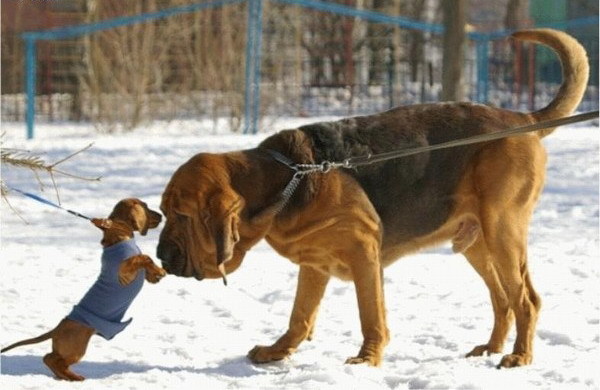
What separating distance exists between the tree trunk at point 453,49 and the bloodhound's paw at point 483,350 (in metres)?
12.0

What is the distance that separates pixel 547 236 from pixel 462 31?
27.5ft

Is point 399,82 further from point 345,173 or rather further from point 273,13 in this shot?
point 345,173

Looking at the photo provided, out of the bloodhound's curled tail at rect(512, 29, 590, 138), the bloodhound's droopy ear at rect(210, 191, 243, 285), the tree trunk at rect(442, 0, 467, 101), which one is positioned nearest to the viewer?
the bloodhound's droopy ear at rect(210, 191, 243, 285)

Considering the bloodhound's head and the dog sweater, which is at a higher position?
the bloodhound's head

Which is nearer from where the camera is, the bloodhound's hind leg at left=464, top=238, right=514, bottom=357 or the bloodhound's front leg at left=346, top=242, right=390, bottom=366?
the bloodhound's front leg at left=346, top=242, right=390, bottom=366

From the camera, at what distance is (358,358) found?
5.73m

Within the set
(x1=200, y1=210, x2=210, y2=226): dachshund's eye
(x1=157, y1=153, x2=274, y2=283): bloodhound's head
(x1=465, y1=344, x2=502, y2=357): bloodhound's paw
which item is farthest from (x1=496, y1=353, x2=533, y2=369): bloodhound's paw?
(x1=200, y1=210, x2=210, y2=226): dachshund's eye

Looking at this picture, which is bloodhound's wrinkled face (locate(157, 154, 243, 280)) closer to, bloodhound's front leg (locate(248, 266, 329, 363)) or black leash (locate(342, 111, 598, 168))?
black leash (locate(342, 111, 598, 168))

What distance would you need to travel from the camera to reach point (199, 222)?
5.39 m

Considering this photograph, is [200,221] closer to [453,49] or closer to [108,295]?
[108,295]

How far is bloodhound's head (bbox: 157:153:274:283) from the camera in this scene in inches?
211

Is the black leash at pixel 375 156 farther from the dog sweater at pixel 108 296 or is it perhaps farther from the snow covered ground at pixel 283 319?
the snow covered ground at pixel 283 319

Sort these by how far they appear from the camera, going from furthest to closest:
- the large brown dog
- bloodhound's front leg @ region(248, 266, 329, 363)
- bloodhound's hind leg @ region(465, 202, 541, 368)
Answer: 1. bloodhound's front leg @ region(248, 266, 329, 363)
2. bloodhound's hind leg @ region(465, 202, 541, 368)
3. the large brown dog

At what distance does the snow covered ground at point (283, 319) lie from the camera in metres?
5.48
